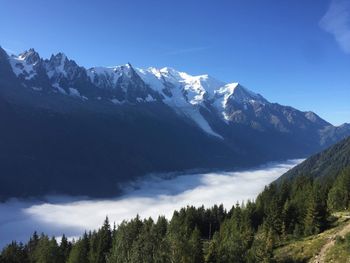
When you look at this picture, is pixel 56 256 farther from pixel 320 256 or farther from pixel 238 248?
pixel 320 256

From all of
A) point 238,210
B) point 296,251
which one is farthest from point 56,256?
point 296,251

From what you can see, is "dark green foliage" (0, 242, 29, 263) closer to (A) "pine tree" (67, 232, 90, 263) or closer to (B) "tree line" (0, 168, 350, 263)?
(B) "tree line" (0, 168, 350, 263)

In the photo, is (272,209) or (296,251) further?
(272,209)

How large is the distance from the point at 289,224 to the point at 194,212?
44759 millimetres

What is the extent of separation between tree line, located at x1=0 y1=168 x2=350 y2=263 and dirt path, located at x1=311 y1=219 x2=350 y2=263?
331 inches

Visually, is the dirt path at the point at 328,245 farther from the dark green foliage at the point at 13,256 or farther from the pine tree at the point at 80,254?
the dark green foliage at the point at 13,256

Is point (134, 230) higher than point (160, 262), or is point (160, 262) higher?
point (134, 230)

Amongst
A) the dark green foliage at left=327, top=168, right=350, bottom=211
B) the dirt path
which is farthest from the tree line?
the dirt path

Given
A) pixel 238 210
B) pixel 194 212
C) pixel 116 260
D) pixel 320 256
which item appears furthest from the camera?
pixel 194 212

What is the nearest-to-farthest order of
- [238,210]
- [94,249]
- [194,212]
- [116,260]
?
1. [116,260]
2. [94,249]
3. [238,210]
4. [194,212]

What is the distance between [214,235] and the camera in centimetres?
12619

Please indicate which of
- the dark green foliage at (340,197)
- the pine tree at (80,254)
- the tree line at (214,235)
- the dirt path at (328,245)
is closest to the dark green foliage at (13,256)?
the tree line at (214,235)

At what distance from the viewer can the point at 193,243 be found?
93625 mm

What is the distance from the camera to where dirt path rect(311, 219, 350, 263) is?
265ft
